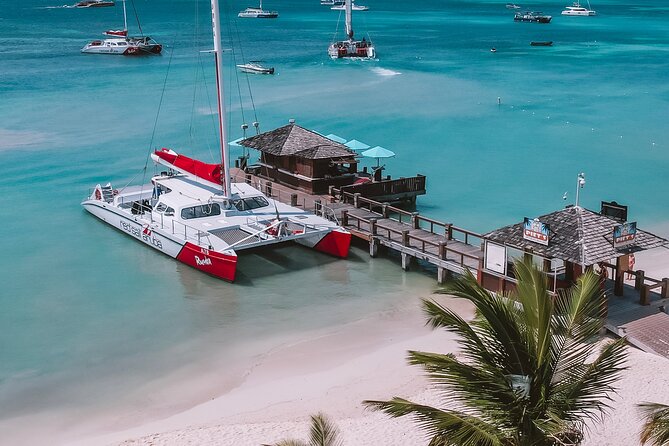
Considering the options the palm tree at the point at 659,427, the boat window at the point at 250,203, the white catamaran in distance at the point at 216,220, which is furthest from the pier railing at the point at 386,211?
the palm tree at the point at 659,427

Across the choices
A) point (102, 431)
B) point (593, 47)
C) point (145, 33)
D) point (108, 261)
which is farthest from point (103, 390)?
point (145, 33)

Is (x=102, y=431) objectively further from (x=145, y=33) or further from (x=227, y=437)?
(x=145, y=33)

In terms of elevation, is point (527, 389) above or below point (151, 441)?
above

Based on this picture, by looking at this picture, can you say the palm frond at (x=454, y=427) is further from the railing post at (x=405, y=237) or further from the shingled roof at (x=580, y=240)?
the railing post at (x=405, y=237)

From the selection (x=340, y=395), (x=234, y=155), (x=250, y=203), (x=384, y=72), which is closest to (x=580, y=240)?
(x=340, y=395)

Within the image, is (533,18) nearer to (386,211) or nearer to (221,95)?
(386,211)
